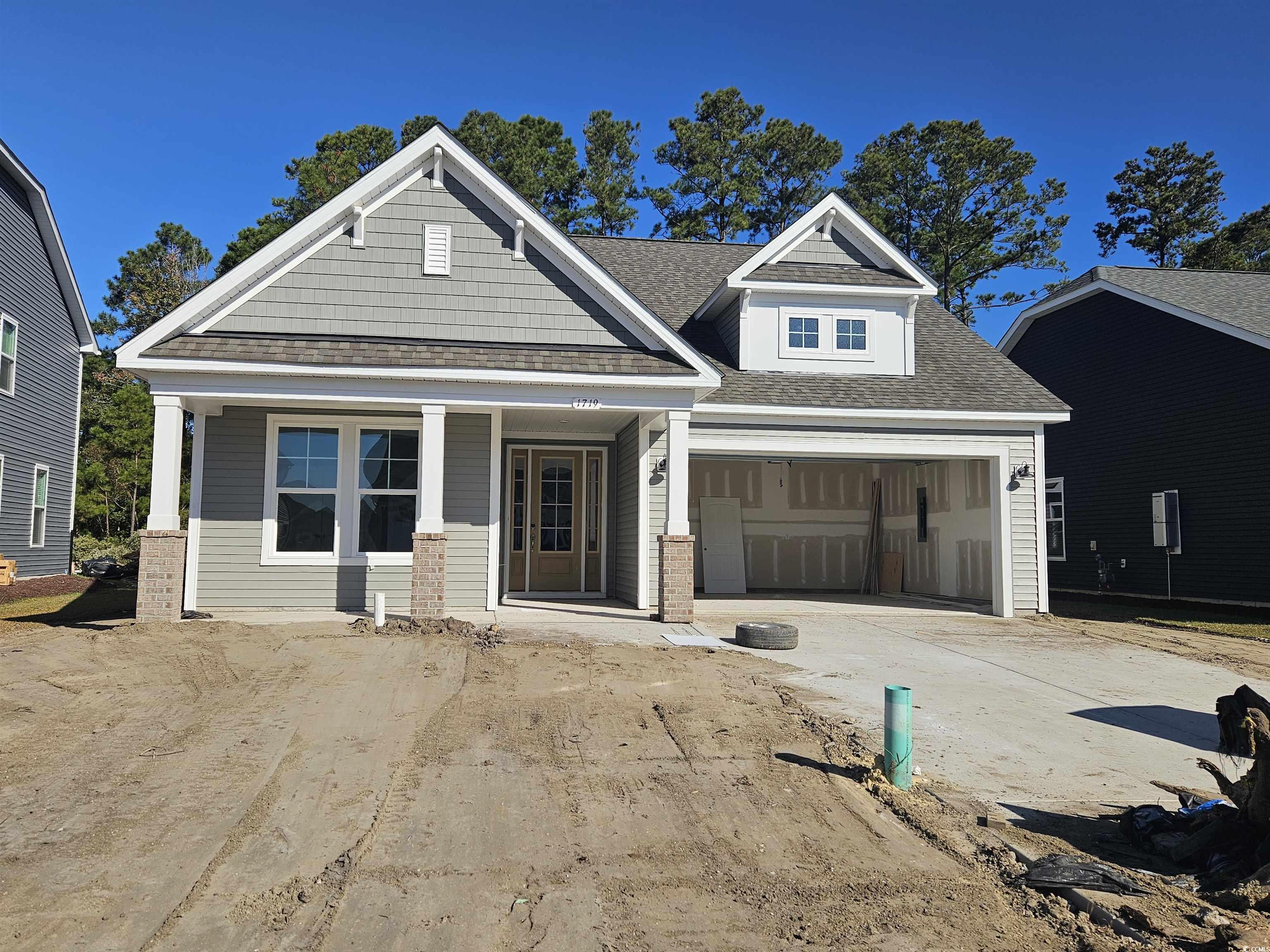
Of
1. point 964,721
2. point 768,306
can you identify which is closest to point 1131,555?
point 768,306

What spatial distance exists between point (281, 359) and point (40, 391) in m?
11.9

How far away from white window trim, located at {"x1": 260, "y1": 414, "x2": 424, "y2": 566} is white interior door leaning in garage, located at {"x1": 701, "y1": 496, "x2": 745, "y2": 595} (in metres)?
7.80

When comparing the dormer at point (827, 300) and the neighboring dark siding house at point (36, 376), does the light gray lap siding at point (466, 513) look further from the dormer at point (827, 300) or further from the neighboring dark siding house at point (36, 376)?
the neighboring dark siding house at point (36, 376)

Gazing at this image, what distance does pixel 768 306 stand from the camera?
50.5 ft

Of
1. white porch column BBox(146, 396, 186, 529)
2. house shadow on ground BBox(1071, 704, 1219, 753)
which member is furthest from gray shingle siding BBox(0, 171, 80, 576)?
house shadow on ground BBox(1071, 704, 1219, 753)

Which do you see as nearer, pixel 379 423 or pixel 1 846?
pixel 1 846

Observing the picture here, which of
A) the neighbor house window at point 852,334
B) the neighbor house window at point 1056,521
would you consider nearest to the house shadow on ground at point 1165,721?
the neighbor house window at point 852,334

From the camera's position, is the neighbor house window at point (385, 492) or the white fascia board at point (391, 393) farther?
the neighbor house window at point (385, 492)

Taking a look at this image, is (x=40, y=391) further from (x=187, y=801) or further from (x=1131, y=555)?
(x=1131, y=555)

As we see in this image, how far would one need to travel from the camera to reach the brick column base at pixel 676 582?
11883mm

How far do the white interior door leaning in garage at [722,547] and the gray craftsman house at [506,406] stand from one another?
376 cm

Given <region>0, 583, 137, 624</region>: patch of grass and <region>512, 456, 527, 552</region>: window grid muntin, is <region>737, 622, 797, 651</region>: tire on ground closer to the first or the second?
<region>512, 456, 527, 552</region>: window grid muntin

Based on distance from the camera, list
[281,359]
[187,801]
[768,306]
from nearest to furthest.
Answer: [187,801] < [281,359] < [768,306]

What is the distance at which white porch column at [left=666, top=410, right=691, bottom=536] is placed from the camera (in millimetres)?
11867
